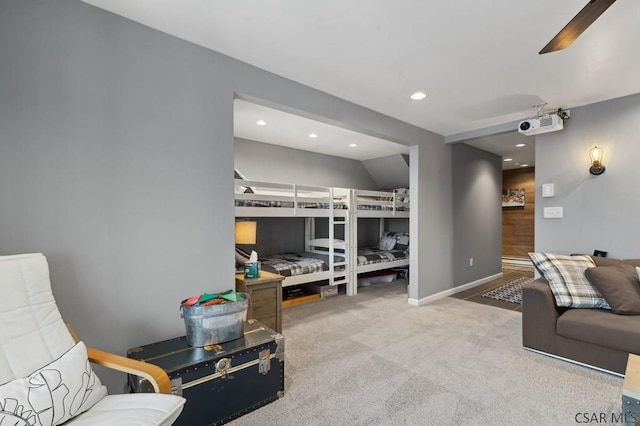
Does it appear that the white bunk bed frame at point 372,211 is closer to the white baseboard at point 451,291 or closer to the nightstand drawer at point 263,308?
the white baseboard at point 451,291

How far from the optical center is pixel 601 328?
2.17 meters

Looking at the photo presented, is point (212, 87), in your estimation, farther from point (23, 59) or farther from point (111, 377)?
point (111, 377)

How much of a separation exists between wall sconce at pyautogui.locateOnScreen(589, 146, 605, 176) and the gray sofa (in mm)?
967

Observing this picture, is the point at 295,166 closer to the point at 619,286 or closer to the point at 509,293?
the point at 509,293

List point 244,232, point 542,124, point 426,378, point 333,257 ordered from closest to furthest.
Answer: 1. point 426,378
2. point 244,232
3. point 542,124
4. point 333,257

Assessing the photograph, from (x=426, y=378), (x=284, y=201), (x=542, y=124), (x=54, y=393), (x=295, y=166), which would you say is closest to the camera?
(x=54, y=393)

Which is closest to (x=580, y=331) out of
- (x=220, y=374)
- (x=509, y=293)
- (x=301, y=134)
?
(x=509, y=293)

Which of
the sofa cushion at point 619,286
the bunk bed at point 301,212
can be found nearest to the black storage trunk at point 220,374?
the bunk bed at point 301,212

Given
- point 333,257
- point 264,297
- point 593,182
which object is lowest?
point 264,297

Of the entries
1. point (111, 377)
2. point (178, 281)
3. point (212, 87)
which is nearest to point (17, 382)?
point (111, 377)

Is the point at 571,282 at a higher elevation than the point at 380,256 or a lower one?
higher

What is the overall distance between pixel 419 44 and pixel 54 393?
2646 mm

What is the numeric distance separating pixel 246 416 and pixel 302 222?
3.79m

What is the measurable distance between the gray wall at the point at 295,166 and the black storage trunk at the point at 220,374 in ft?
10.4
